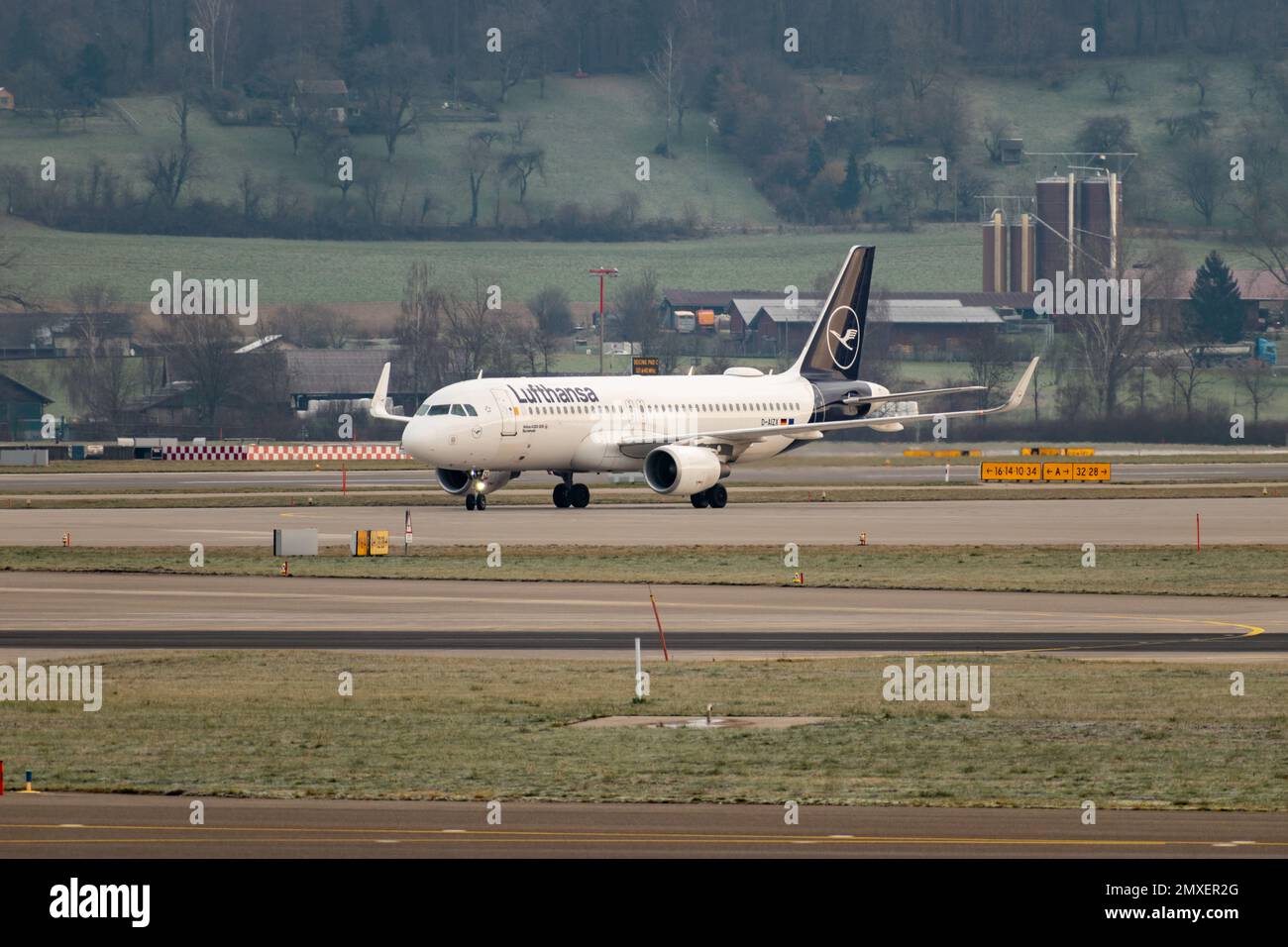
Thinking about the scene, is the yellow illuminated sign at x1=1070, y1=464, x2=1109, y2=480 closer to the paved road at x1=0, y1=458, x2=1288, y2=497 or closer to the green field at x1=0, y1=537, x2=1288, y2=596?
the paved road at x1=0, y1=458, x2=1288, y2=497

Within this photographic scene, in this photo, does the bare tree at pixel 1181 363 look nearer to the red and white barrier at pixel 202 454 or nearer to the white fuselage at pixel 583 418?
the red and white barrier at pixel 202 454

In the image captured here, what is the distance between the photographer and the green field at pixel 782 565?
162ft

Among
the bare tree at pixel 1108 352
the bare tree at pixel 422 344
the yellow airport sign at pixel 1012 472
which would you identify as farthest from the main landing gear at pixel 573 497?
the bare tree at pixel 422 344

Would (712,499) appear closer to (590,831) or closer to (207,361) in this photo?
(590,831)

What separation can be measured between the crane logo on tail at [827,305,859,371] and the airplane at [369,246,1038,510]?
184 cm

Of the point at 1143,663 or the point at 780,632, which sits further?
the point at 780,632

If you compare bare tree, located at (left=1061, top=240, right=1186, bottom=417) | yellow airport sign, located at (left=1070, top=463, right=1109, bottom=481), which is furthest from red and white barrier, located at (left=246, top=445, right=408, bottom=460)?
bare tree, located at (left=1061, top=240, right=1186, bottom=417)

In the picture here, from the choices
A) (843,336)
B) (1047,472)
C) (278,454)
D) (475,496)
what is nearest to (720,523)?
(475,496)

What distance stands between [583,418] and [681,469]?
4.44 metres

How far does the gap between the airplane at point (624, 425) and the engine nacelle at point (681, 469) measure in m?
0.04

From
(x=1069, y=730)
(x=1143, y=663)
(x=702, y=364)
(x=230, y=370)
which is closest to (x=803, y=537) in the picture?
(x=1143, y=663)

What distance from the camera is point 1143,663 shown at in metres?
34.0
